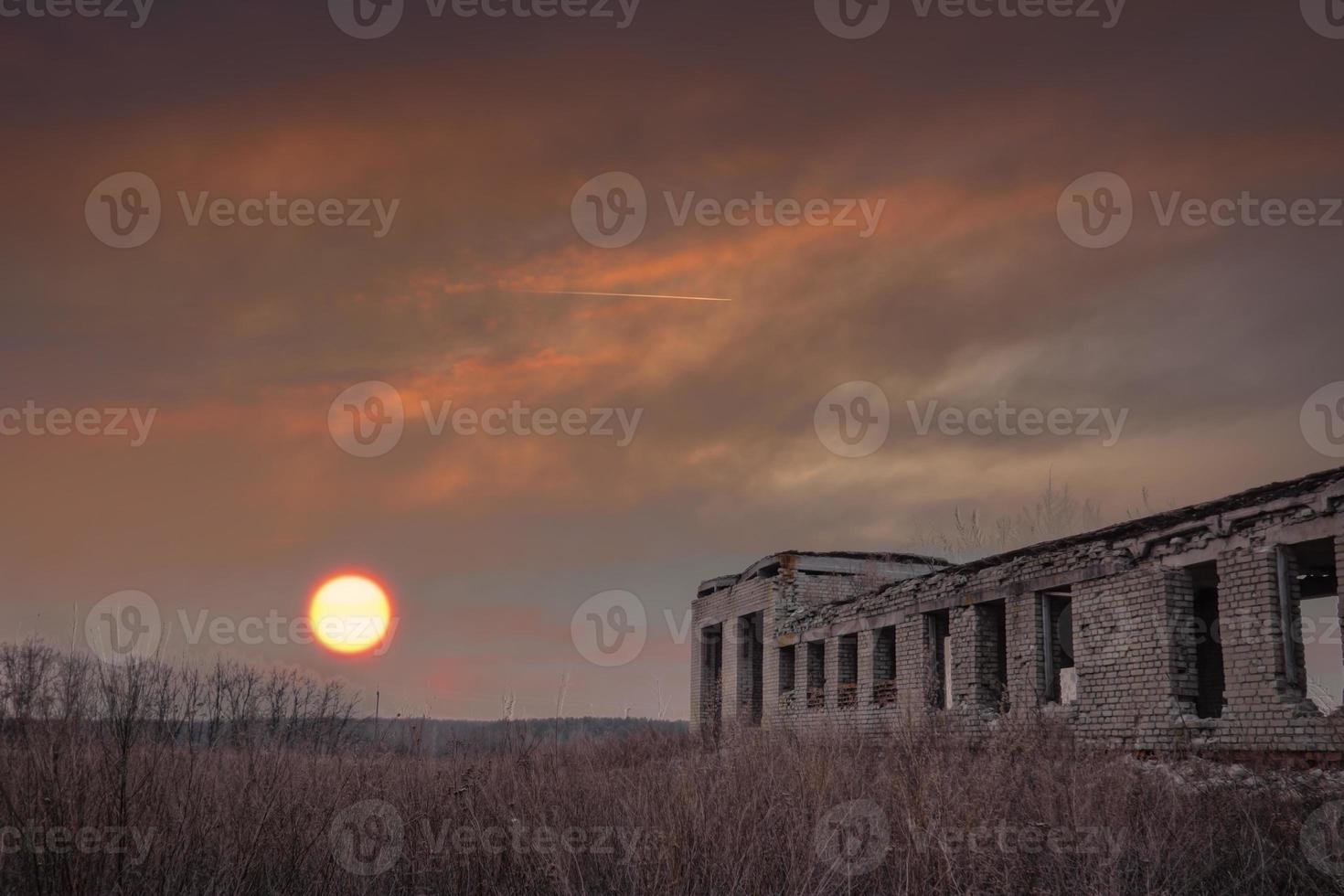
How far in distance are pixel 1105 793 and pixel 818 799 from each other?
2331 millimetres

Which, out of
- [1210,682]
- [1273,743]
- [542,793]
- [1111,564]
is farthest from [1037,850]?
[1210,682]

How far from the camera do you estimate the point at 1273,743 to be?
453 inches

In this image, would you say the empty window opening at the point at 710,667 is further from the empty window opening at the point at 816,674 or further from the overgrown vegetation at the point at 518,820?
the overgrown vegetation at the point at 518,820

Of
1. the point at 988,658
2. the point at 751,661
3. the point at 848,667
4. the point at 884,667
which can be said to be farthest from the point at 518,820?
the point at 751,661

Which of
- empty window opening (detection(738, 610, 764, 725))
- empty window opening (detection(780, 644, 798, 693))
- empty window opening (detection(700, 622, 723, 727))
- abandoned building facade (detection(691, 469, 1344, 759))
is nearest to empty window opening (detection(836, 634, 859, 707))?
abandoned building facade (detection(691, 469, 1344, 759))

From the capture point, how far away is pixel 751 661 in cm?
2797

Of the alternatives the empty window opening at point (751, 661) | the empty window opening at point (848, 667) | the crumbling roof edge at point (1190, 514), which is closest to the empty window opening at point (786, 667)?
the empty window opening at point (751, 661)

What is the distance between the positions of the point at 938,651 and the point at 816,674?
5.05 meters

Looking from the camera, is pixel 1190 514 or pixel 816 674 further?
pixel 816 674

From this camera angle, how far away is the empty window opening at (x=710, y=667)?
29.7 metres

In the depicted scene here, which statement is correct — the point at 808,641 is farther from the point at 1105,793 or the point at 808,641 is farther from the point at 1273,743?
the point at 1105,793

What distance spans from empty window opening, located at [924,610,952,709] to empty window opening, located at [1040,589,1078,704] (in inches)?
74.4

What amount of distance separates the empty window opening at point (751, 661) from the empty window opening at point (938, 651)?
7764mm

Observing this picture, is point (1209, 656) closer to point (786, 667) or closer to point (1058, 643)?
Answer: point (1058, 643)
